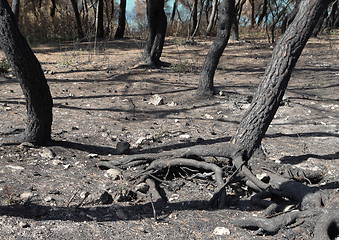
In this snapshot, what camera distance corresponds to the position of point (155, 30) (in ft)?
31.8

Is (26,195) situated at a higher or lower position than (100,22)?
lower

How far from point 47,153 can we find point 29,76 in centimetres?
90

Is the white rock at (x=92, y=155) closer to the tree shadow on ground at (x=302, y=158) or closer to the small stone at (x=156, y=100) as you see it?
the tree shadow on ground at (x=302, y=158)

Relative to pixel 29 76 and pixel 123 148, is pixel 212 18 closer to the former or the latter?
pixel 123 148

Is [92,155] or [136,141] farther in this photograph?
[136,141]

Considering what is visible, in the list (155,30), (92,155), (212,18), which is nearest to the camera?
(92,155)

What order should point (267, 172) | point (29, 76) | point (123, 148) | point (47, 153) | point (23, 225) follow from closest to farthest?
point (23, 225) → point (29, 76) → point (267, 172) → point (47, 153) → point (123, 148)

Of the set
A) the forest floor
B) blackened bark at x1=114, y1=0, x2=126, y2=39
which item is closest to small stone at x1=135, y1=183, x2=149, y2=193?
the forest floor

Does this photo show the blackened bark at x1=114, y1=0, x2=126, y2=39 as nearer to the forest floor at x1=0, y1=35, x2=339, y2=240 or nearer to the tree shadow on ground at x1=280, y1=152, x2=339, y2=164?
the forest floor at x1=0, y1=35, x2=339, y2=240

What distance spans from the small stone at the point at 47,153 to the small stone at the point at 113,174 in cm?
71

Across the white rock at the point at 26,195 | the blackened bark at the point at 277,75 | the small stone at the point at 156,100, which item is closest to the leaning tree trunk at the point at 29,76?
the white rock at the point at 26,195

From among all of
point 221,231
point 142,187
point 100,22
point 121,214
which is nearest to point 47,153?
point 142,187

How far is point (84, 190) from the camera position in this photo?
336 centimetres

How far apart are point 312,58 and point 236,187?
932 cm
